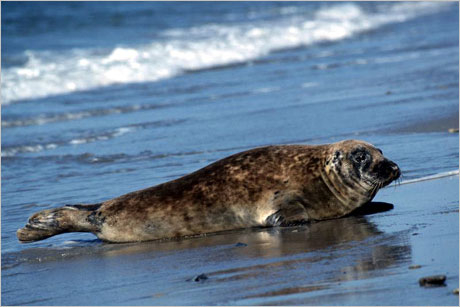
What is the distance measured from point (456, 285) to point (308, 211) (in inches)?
85.6

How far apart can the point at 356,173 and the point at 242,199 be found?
29.8 inches

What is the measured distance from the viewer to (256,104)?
1245 cm

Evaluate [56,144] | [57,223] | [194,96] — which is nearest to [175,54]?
[194,96]

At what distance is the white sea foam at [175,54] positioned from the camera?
55.8 feet

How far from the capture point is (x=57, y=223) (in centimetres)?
646

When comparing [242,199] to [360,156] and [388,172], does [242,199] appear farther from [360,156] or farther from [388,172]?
[388,172]

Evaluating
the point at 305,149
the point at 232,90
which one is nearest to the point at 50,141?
the point at 232,90

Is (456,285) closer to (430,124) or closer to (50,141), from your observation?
(430,124)

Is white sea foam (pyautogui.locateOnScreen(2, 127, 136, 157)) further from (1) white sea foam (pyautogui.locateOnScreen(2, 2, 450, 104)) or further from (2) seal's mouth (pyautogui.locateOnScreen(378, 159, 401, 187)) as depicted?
(2) seal's mouth (pyautogui.locateOnScreen(378, 159, 401, 187))

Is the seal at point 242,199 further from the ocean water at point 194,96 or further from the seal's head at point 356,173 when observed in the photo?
the ocean water at point 194,96

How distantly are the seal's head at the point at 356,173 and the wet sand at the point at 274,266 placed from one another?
0.17m

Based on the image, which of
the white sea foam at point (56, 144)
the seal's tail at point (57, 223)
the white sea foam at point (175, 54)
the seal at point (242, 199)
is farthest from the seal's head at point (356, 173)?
the white sea foam at point (175, 54)

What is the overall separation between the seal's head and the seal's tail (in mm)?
1565

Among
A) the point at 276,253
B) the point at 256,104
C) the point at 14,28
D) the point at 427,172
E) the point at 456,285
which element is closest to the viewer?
the point at 456,285
